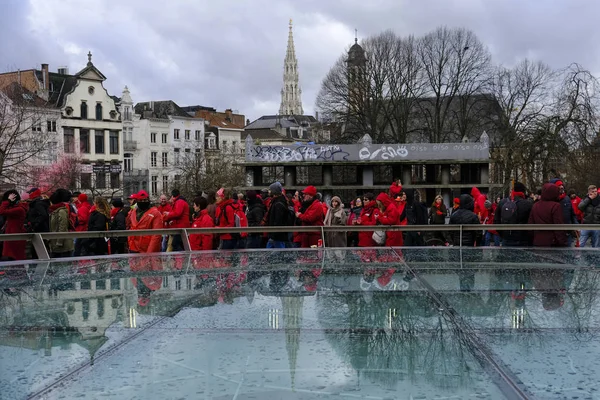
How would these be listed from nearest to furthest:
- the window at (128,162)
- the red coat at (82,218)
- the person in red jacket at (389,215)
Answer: the person in red jacket at (389,215) → the red coat at (82,218) → the window at (128,162)

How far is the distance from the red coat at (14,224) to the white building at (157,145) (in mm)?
70077

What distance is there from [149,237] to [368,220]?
4208 millimetres

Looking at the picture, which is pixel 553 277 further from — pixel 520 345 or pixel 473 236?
pixel 473 236

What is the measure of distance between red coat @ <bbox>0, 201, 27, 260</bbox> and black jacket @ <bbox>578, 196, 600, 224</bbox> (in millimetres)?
11497

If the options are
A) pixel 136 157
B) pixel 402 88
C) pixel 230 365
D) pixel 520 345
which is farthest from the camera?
pixel 136 157

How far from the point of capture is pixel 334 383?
4.63 meters

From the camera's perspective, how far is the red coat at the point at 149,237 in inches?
517

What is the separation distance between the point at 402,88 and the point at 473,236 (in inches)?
2049

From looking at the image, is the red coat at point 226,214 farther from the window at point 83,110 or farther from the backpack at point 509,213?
the window at point 83,110

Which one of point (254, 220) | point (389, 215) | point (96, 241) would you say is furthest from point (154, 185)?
point (389, 215)

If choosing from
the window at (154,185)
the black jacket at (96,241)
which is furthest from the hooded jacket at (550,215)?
the window at (154,185)

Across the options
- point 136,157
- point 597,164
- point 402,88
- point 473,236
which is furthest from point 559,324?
point 136,157

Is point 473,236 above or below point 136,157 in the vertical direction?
below

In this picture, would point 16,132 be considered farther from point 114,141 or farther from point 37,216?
point 114,141
